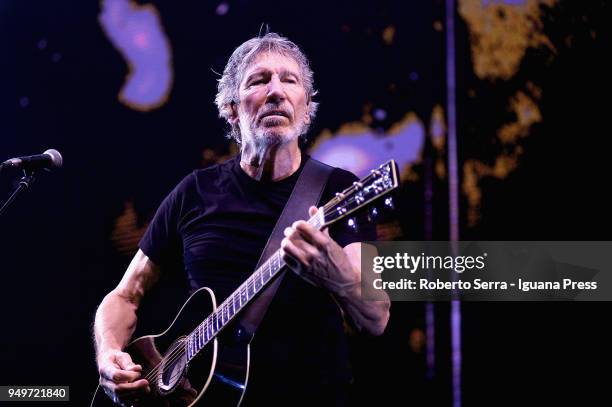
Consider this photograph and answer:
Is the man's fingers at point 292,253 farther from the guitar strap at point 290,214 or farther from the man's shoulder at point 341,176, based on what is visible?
the man's shoulder at point 341,176

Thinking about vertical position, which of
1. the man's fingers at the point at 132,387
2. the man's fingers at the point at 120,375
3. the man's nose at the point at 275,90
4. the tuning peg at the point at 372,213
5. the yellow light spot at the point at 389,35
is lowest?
the man's fingers at the point at 132,387

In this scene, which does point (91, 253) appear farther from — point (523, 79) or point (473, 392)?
point (523, 79)

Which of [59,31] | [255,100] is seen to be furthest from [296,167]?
[59,31]

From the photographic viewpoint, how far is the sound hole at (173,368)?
196cm

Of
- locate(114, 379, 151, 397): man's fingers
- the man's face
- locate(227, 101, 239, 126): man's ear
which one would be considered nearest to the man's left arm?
the man's face

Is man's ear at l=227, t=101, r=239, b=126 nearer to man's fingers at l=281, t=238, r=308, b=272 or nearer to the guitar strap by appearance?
the guitar strap

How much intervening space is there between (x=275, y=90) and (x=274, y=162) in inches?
10.7

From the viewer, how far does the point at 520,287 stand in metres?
2.34

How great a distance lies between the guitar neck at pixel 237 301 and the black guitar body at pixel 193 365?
3 centimetres

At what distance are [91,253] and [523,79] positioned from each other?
2092 millimetres

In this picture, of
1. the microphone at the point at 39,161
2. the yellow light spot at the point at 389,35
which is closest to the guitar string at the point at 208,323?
→ the microphone at the point at 39,161

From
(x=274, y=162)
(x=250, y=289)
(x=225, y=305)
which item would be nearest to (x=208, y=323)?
(x=225, y=305)

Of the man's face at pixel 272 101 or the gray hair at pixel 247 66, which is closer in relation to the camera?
the man's face at pixel 272 101

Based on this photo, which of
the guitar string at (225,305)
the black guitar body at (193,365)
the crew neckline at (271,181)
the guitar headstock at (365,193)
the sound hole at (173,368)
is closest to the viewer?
the guitar headstock at (365,193)
